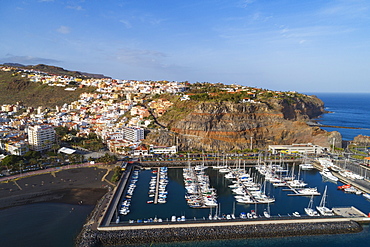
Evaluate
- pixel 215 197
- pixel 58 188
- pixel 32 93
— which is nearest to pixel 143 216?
pixel 215 197

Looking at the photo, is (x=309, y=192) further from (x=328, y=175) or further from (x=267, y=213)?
(x=267, y=213)

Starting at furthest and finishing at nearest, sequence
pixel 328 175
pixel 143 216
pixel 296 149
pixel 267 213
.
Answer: pixel 296 149, pixel 328 175, pixel 267 213, pixel 143 216

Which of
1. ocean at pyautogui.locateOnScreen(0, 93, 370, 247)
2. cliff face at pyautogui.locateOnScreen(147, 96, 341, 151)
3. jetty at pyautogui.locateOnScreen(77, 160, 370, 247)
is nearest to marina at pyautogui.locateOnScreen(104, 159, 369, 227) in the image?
ocean at pyautogui.locateOnScreen(0, 93, 370, 247)

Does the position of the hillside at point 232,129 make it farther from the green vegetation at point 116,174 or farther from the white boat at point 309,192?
the white boat at point 309,192

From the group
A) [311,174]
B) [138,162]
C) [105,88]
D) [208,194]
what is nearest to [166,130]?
[138,162]

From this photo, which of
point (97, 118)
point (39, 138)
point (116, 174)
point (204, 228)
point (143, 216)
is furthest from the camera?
point (97, 118)

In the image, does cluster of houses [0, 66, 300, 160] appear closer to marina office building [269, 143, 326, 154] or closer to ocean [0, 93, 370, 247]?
marina office building [269, 143, 326, 154]

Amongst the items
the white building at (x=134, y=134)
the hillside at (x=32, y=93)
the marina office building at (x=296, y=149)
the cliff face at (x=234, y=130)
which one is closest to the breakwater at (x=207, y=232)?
the marina office building at (x=296, y=149)
